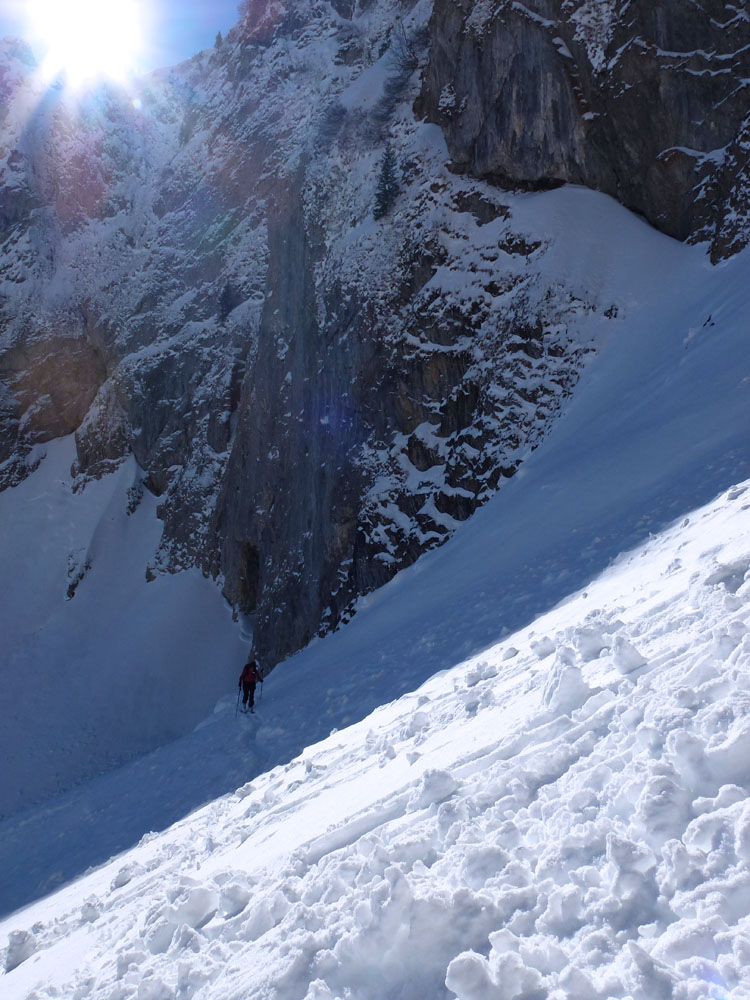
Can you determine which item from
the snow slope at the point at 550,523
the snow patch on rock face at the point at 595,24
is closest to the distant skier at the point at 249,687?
the snow slope at the point at 550,523

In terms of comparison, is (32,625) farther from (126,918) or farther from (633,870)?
(633,870)

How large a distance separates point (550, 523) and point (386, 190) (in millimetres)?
14961

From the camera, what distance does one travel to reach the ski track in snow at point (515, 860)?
2.89 metres

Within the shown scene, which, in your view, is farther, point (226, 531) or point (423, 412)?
point (226, 531)

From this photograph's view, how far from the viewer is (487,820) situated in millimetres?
3959

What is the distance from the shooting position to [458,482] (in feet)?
68.3

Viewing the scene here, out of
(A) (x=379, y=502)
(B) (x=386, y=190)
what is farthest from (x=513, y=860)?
(B) (x=386, y=190)

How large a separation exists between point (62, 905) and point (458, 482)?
14713mm

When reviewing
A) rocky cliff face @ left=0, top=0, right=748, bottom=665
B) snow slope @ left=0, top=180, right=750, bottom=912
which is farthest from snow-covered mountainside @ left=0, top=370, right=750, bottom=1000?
rocky cliff face @ left=0, top=0, right=748, bottom=665

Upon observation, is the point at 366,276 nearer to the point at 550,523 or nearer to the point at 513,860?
the point at 550,523

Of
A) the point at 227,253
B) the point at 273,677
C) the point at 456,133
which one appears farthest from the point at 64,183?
the point at 273,677

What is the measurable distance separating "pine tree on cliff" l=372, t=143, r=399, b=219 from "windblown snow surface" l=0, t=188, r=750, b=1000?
15553 millimetres

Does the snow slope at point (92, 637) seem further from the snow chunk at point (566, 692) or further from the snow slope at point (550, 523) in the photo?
the snow chunk at point (566, 692)

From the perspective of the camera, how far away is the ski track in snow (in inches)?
114
